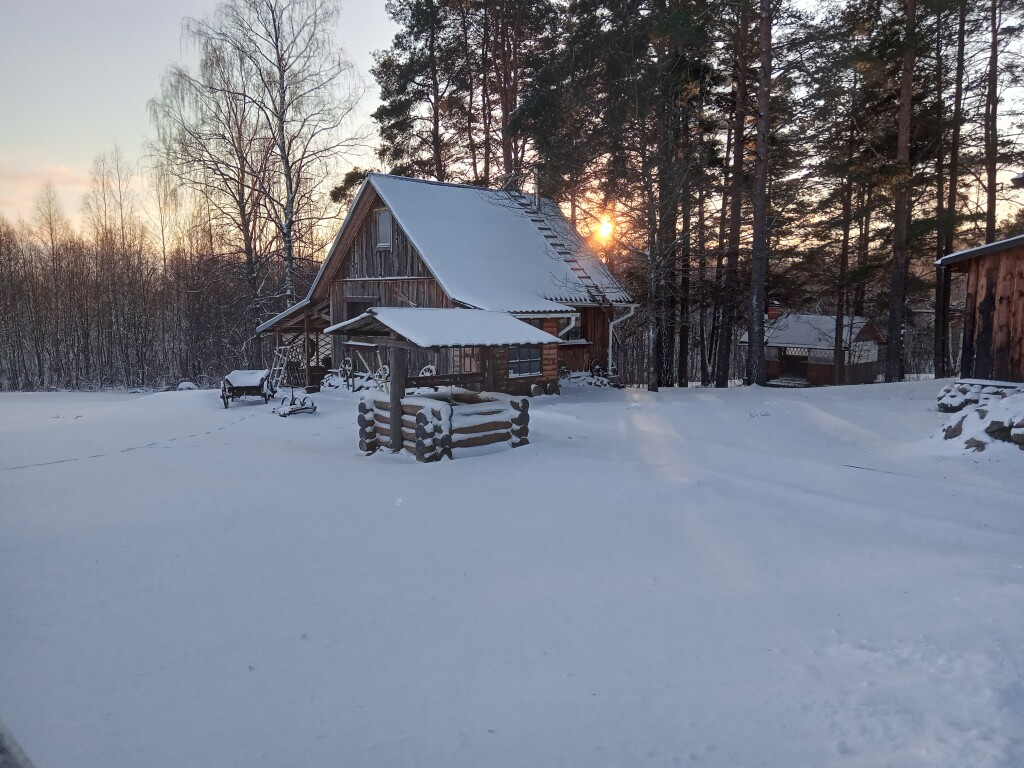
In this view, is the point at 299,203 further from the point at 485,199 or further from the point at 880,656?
the point at 880,656

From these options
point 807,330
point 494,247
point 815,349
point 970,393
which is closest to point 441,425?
point 970,393

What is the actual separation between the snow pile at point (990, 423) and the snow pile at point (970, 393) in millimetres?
456

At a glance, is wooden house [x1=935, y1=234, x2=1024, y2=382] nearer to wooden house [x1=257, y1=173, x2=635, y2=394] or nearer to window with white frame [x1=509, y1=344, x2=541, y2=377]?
wooden house [x1=257, y1=173, x2=635, y2=394]

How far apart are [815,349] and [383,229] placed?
30.3 meters

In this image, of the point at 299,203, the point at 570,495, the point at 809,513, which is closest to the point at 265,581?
the point at 570,495

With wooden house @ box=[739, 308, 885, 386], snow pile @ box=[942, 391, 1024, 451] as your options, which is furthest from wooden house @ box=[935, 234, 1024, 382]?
wooden house @ box=[739, 308, 885, 386]

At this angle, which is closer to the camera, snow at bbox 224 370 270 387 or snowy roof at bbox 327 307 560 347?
snowy roof at bbox 327 307 560 347

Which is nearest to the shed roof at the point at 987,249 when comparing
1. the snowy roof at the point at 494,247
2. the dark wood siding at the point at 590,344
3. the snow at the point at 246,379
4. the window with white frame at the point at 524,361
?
the snowy roof at the point at 494,247

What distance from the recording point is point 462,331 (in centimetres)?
1091

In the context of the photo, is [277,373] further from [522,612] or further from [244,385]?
[522,612]

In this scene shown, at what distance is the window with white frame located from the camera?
59.9 ft

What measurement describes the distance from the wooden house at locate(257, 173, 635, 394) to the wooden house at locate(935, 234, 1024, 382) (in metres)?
9.53

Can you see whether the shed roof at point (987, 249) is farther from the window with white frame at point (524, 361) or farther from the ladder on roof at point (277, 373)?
the ladder on roof at point (277, 373)

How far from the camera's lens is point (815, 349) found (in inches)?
1563
